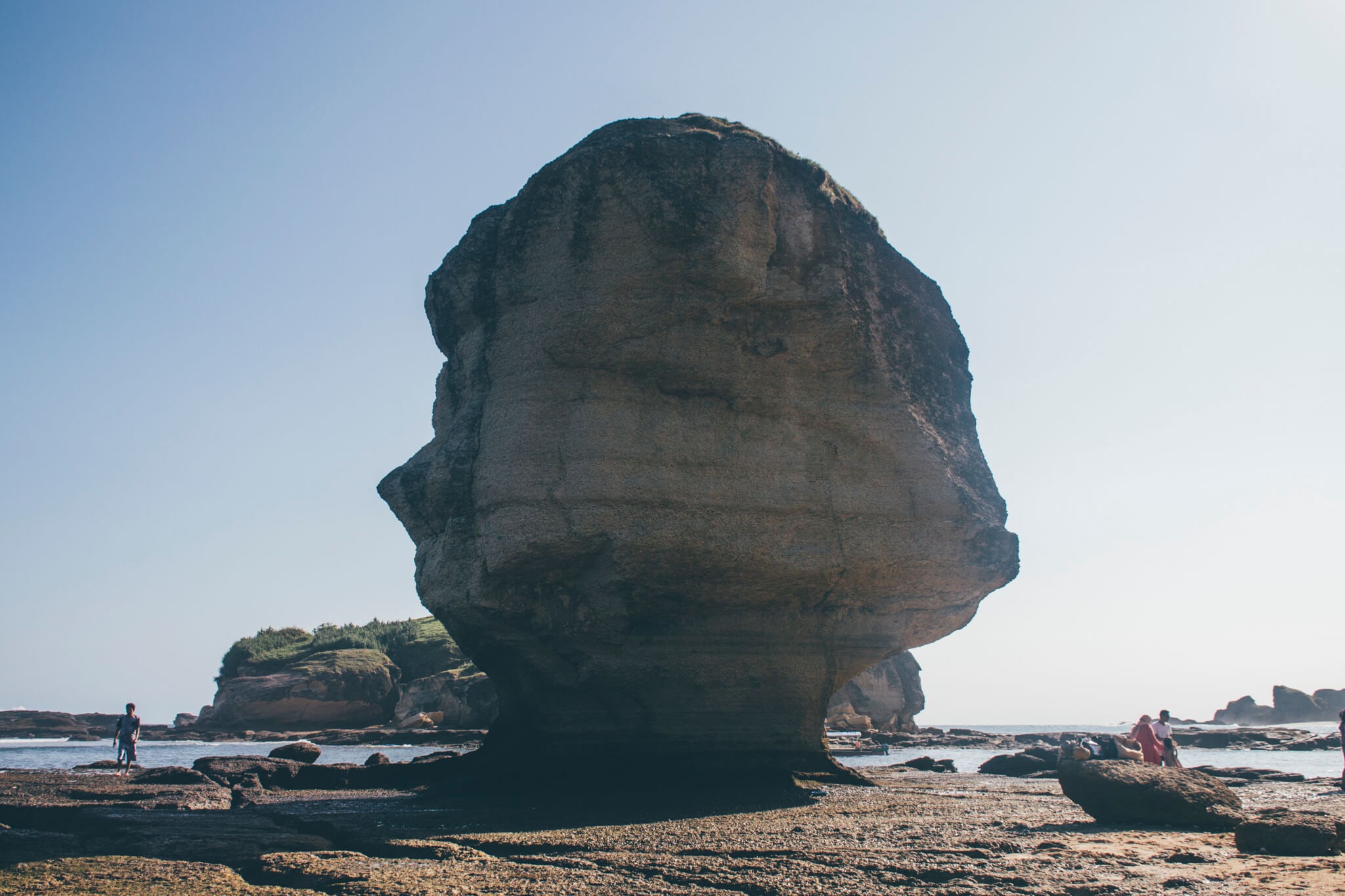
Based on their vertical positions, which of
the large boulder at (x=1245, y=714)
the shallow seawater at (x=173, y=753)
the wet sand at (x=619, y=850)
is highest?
the wet sand at (x=619, y=850)

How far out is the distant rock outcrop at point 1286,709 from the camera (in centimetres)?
8781

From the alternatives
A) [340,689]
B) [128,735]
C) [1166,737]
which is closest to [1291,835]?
[1166,737]

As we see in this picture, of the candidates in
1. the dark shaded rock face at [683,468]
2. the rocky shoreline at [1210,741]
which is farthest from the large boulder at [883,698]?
the dark shaded rock face at [683,468]

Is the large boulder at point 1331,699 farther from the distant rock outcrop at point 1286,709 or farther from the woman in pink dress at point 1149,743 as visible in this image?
the woman in pink dress at point 1149,743

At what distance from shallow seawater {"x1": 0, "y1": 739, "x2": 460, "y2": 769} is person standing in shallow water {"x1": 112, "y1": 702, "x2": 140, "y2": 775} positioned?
409cm

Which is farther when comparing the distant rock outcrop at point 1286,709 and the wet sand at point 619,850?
the distant rock outcrop at point 1286,709

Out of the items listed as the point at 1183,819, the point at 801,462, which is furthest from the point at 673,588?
the point at 1183,819

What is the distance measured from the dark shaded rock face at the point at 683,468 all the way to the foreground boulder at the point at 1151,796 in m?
3.71

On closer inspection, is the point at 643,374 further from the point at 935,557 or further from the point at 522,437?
the point at 935,557

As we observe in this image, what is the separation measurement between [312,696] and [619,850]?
42851 millimetres

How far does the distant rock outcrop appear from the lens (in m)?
87.8

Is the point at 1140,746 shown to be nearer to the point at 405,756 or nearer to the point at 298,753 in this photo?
the point at 298,753

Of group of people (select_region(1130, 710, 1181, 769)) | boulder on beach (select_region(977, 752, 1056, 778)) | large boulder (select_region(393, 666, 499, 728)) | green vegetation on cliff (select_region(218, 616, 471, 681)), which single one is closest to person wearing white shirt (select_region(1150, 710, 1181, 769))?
group of people (select_region(1130, 710, 1181, 769))

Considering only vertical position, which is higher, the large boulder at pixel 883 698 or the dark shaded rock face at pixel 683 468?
the dark shaded rock face at pixel 683 468
